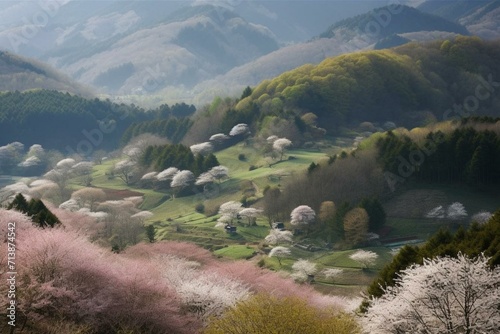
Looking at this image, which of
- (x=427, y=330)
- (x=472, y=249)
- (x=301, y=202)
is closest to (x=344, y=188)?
(x=301, y=202)

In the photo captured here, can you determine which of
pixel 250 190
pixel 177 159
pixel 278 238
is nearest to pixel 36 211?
pixel 278 238

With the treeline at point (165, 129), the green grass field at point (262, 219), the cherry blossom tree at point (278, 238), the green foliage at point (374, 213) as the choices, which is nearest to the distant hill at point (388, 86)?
the treeline at point (165, 129)

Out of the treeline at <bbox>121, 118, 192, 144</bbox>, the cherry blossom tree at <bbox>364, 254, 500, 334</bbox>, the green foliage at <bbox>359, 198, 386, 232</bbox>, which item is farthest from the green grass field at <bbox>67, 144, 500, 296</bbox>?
the treeline at <bbox>121, 118, 192, 144</bbox>

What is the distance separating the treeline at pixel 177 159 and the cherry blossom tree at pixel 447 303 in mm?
81207

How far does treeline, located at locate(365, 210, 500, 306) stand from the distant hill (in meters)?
93.1

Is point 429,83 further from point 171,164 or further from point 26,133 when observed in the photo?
point 26,133

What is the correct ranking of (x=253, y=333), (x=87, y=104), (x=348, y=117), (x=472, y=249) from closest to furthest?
(x=253, y=333), (x=472, y=249), (x=348, y=117), (x=87, y=104)

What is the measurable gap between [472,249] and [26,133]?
162 m

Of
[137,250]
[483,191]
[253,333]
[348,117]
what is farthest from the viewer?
[348,117]

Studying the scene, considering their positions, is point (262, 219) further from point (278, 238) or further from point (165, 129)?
point (165, 129)

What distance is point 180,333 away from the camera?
33875mm

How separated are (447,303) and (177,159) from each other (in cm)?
9148

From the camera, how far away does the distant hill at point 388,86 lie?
473 ft

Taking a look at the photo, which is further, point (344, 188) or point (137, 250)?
point (344, 188)
